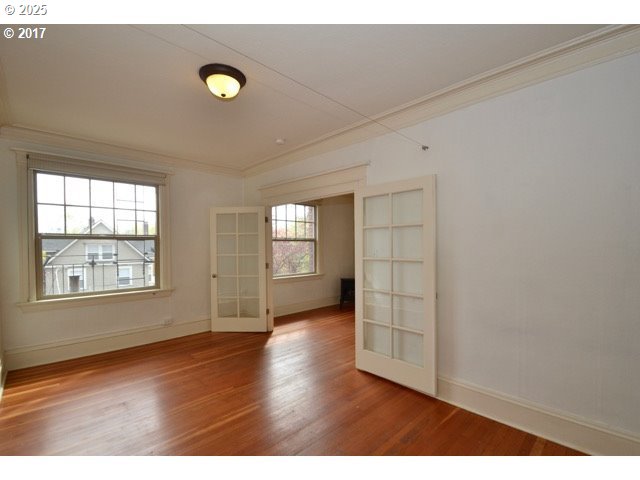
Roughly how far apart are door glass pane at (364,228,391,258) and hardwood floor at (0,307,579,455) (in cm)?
126

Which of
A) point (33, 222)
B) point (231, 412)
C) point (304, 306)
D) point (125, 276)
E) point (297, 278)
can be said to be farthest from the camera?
point (304, 306)

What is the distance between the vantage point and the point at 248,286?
14.4 ft

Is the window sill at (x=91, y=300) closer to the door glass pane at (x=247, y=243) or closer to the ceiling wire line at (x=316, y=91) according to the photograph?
the door glass pane at (x=247, y=243)

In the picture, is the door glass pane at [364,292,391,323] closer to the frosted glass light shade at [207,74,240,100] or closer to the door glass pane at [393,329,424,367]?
the door glass pane at [393,329,424,367]

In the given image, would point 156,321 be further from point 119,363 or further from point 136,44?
point 136,44

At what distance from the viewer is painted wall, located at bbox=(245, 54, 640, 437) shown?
5.45 ft

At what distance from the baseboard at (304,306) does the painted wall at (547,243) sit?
134 inches

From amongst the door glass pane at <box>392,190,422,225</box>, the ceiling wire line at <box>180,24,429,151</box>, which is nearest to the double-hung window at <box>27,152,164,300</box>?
the ceiling wire line at <box>180,24,429,151</box>

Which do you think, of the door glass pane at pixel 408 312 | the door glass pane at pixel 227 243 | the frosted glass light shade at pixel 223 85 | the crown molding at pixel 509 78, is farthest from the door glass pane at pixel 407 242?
the door glass pane at pixel 227 243

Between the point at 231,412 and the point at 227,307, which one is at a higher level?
the point at 227,307

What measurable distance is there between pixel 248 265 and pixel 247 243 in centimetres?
35

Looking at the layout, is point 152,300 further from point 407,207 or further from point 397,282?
point 407,207

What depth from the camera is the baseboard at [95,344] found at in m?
3.04

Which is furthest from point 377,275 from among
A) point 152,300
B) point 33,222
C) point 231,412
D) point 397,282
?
point 33,222
